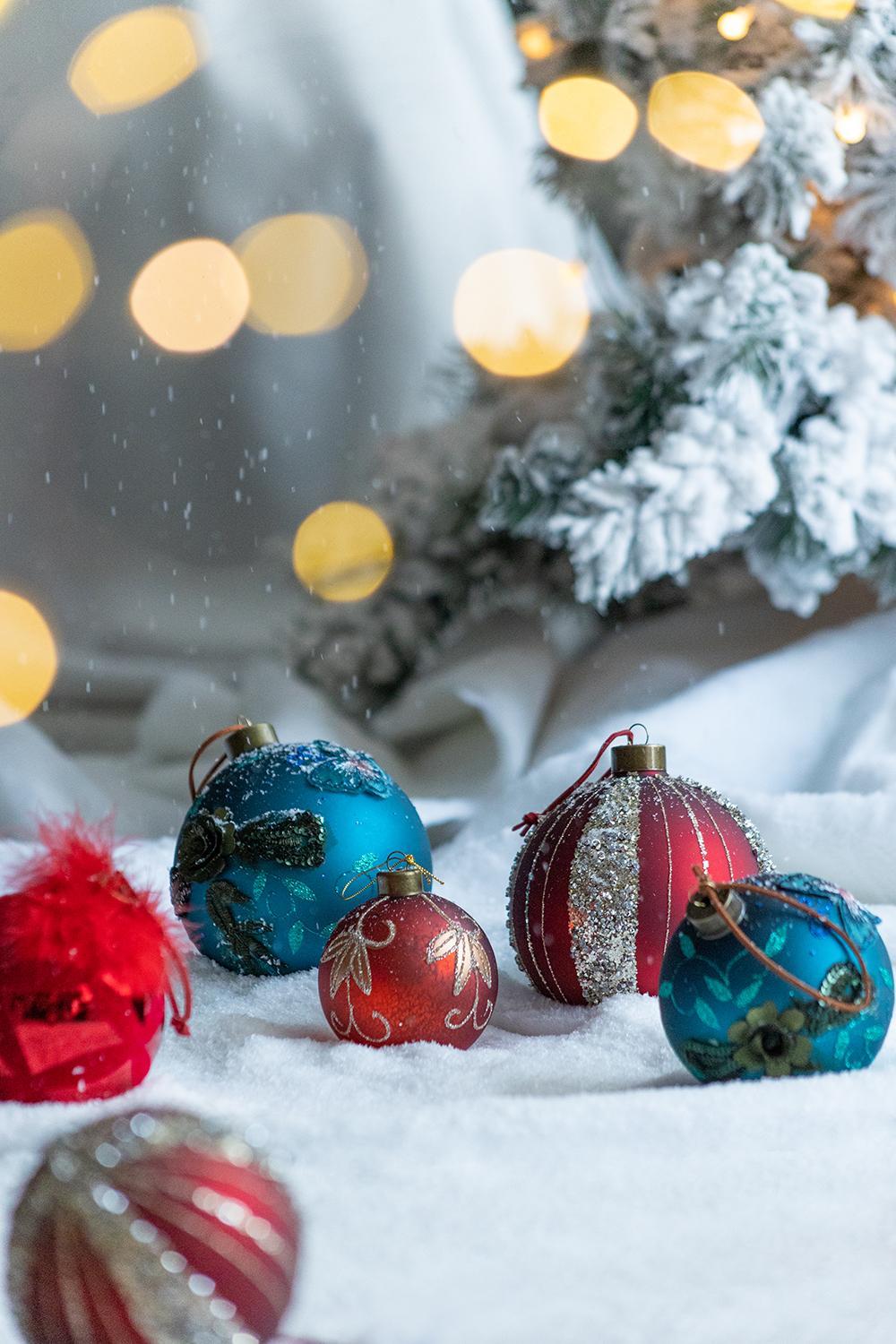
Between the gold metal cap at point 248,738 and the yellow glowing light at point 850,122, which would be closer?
the gold metal cap at point 248,738

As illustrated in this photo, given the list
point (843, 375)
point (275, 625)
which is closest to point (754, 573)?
point (843, 375)

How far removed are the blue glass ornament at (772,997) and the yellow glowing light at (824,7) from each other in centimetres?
97

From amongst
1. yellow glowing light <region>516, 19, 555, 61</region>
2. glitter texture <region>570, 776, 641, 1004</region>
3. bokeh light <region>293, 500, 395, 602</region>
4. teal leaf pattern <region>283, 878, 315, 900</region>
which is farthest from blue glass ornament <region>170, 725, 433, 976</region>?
yellow glowing light <region>516, 19, 555, 61</region>

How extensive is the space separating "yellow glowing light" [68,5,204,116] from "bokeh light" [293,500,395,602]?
499mm

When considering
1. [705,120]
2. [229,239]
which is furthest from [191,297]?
[705,120]

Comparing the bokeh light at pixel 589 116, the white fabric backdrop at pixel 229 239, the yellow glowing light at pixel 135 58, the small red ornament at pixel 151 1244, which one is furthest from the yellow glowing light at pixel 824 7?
the small red ornament at pixel 151 1244

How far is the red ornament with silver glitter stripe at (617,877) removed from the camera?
2.30ft

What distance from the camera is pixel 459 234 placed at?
1.59 m

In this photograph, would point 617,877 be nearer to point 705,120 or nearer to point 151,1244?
point 151,1244

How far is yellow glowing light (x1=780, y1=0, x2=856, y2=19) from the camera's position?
123 centimetres

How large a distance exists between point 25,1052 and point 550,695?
970 mm

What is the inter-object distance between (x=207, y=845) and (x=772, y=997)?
1.14 feet

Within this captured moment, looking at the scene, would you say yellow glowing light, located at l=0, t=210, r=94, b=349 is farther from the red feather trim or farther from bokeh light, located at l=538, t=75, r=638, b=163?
the red feather trim

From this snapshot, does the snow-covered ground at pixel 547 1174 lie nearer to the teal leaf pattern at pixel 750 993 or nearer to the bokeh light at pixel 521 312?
the teal leaf pattern at pixel 750 993
